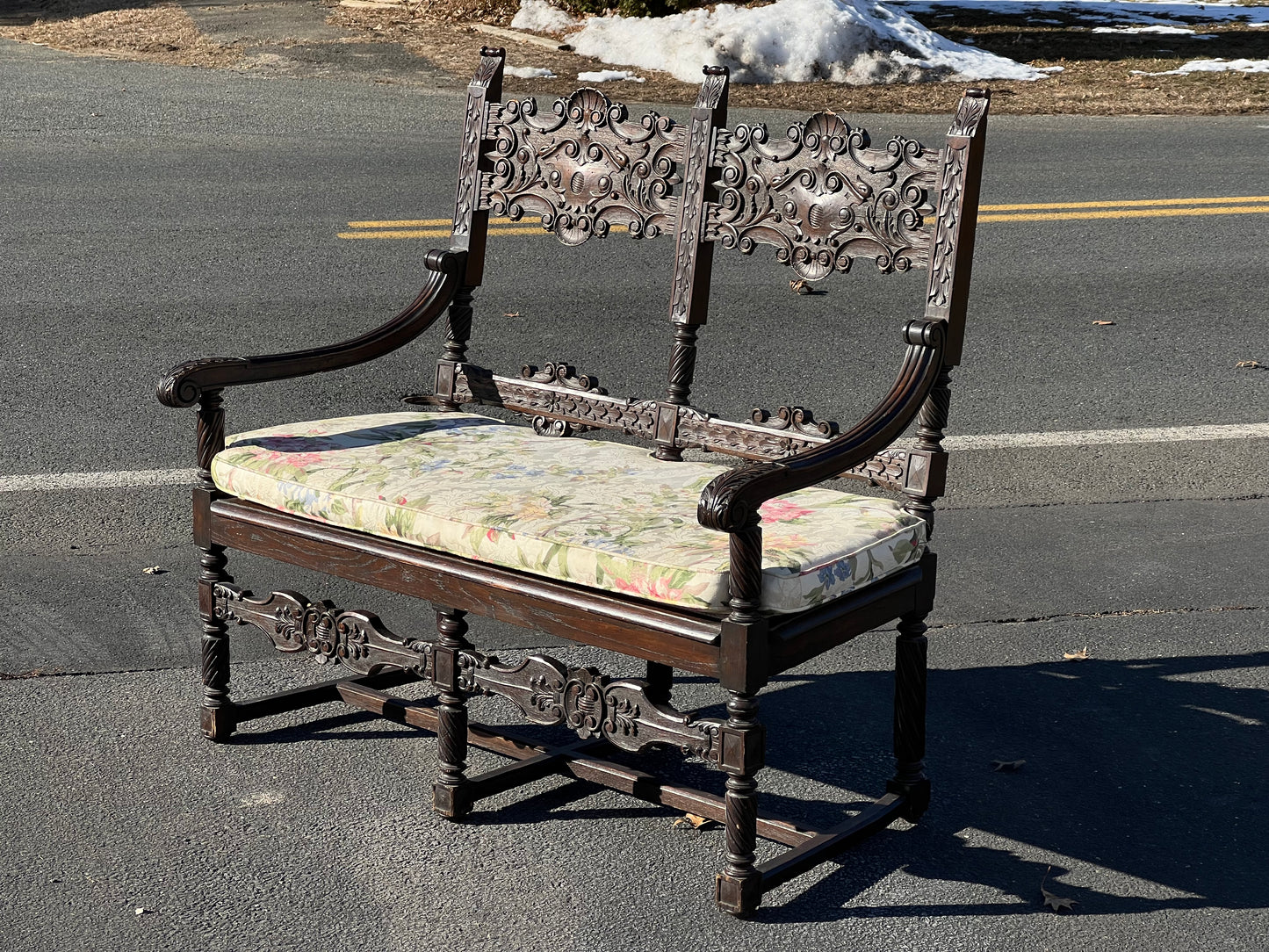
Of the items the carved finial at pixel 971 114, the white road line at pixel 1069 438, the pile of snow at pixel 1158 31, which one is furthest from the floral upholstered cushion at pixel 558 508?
the pile of snow at pixel 1158 31

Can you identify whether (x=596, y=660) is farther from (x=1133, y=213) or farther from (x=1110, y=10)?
(x=1110, y=10)

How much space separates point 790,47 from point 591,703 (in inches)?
445

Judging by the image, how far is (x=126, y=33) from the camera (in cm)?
1539

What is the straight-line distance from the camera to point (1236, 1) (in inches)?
845

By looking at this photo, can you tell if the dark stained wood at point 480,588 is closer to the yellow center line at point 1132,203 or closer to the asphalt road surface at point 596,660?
the asphalt road surface at point 596,660

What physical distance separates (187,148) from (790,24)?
5.77m

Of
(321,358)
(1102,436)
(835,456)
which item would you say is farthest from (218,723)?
(1102,436)

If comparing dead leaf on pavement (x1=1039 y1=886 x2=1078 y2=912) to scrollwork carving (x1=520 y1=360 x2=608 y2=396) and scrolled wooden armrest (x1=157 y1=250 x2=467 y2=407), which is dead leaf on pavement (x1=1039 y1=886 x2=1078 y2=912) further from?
scrolled wooden armrest (x1=157 y1=250 x2=467 y2=407)

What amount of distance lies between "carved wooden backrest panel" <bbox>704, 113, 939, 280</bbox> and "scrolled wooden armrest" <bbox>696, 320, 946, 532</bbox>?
0.72 ft

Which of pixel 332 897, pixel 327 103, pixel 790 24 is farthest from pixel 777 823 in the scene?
pixel 790 24

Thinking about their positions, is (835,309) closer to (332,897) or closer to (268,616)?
(268,616)

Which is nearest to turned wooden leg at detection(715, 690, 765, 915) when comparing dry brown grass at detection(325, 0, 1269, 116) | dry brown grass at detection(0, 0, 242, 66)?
dry brown grass at detection(325, 0, 1269, 116)

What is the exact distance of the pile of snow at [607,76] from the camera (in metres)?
13.0

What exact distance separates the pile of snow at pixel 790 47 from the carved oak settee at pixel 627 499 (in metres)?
9.51
